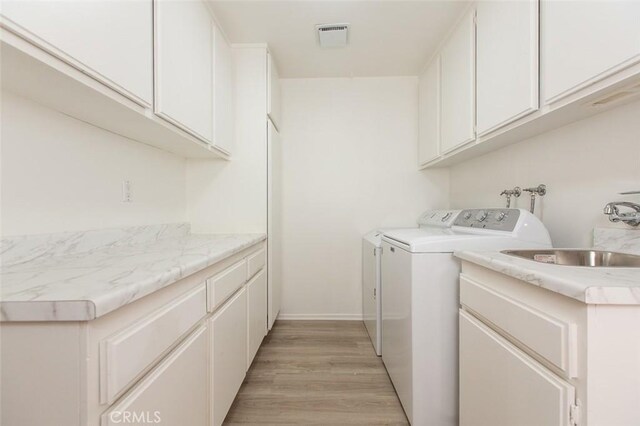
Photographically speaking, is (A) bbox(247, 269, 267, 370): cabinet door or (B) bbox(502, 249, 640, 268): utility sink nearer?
(B) bbox(502, 249, 640, 268): utility sink

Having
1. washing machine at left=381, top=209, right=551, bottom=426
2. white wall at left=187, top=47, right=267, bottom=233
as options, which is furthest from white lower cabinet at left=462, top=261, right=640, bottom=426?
white wall at left=187, top=47, right=267, bottom=233

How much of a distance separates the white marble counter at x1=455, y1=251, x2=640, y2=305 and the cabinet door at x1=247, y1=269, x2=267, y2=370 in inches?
50.9

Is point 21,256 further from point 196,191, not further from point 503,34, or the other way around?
point 503,34

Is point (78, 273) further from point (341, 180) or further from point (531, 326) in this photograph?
point (341, 180)

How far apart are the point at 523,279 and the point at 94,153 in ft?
5.62

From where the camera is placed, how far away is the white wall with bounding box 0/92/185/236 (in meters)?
0.89

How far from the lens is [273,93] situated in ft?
7.22

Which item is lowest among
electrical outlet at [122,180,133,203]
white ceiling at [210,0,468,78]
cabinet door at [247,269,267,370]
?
cabinet door at [247,269,267,370]

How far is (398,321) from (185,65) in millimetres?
1747

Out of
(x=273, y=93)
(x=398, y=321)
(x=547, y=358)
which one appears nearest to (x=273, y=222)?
(x=273, y=93)

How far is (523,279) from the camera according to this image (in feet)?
2.47

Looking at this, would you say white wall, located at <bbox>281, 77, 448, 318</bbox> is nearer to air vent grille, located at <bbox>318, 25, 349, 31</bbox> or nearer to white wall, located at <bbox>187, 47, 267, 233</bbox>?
white wall, located at <bbox>187, 47, 267, 233</bbox>

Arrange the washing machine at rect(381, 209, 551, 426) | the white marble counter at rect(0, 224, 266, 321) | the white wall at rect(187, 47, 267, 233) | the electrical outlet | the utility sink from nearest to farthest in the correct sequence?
the white marble counter at rect(0, 224, 266, 321) < the utility sink < the washing machine at rect(381, 209, 551, 426) < the electrical outlet < the white wall at rect(187, 47, 267, 233)

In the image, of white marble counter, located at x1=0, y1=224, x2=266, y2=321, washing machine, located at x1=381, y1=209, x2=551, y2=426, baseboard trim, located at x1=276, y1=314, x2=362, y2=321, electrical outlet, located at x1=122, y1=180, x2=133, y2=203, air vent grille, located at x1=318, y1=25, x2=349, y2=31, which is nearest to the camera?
white marble counter, located at x1=0, y1=224, x2=266, y2=321
